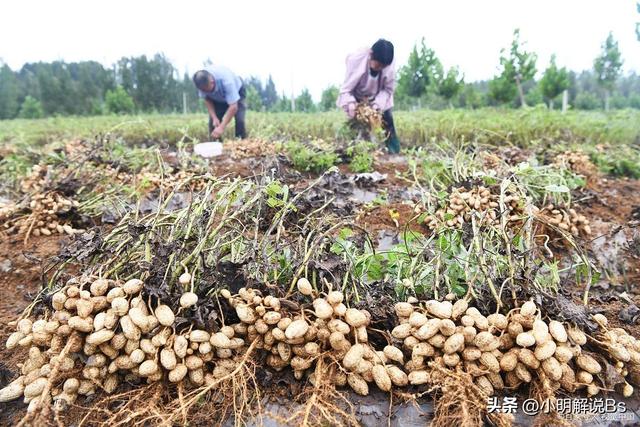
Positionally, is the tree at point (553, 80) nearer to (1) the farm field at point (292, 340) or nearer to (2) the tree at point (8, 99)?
(1) the farm field at point (292, 340)

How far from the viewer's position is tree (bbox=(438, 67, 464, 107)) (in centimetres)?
1580

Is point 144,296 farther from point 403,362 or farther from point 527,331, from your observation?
point 527,331

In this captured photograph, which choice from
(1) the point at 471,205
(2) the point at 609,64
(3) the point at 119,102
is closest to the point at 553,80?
(2) the point at 609,64

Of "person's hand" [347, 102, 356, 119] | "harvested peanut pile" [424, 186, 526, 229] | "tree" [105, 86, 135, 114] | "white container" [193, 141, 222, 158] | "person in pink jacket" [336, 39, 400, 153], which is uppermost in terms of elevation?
"tree" [105, 86, 135, 114]

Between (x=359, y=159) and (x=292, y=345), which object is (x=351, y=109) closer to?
(x=359, y=159)

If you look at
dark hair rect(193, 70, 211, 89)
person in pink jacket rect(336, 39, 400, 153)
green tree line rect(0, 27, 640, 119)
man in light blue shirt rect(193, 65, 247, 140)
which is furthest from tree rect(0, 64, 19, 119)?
person in pink jacket rect(336, 39, 400, 153)

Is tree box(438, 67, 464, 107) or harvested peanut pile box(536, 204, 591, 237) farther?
tree box(438, 67, 464, 107)

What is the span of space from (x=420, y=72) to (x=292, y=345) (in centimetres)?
1821

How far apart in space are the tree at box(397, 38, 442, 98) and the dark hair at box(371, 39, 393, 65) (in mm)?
12720

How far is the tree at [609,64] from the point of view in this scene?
810 inches

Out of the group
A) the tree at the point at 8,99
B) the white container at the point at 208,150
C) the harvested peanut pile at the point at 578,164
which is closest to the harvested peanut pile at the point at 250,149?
the white container at the point at 208,150

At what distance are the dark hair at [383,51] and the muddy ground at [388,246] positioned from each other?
1.42 metres

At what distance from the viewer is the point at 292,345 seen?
1189 millimetres

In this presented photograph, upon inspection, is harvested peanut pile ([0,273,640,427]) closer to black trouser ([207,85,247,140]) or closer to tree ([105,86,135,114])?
black trouser ([207,85,247,140])
